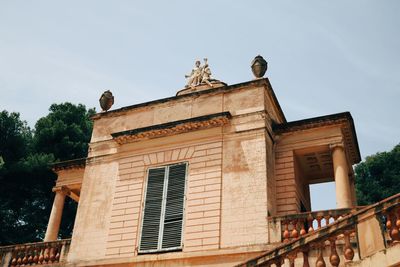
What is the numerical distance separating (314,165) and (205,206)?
422 cm

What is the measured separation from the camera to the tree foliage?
84.2 feet

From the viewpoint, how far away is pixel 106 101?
16.3 metres

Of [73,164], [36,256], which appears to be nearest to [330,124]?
[73,164]

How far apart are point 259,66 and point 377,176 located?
18.6 m

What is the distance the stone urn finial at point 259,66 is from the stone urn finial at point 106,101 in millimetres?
5195

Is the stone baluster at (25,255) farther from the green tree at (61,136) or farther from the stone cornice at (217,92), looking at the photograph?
the green tree at (61,136)

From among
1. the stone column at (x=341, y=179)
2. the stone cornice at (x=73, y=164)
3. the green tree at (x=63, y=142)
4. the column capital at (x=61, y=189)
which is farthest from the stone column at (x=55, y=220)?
the green tree at (x=63, y=142)

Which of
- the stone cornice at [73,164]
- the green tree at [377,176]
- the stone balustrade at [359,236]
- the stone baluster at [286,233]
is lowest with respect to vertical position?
the stone balustrade at [359,236]

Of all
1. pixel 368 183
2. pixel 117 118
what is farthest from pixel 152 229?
pixel 368 183

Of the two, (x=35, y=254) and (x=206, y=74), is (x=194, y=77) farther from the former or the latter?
(x=35, y=254)

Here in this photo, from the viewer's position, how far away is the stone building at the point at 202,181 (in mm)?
11977

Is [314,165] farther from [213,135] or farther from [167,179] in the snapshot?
[167,179]

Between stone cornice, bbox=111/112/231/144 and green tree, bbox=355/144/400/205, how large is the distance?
17453mm

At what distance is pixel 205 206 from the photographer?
1258 cm
